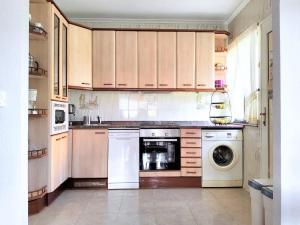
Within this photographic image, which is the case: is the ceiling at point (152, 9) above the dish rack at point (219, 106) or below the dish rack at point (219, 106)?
above

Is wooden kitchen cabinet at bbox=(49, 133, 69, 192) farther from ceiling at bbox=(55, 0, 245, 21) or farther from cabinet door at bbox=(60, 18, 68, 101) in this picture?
ceiling at bbox=(55, 0, 245, 21)

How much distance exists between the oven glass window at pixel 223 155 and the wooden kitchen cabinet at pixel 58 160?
84.5 inches

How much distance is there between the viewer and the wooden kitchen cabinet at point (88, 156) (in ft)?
14.4

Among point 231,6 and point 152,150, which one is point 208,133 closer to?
point 152,150

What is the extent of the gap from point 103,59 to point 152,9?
42.8 inches

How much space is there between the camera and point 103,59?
482cm

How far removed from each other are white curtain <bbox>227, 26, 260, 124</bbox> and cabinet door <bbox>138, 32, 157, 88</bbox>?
1261mm

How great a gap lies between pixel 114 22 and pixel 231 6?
1.93 metres

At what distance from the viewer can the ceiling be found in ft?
14.6

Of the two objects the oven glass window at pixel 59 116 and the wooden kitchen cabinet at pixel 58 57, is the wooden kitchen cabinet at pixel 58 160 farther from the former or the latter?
the wooden kitchen cabinet at pixel 58 57
